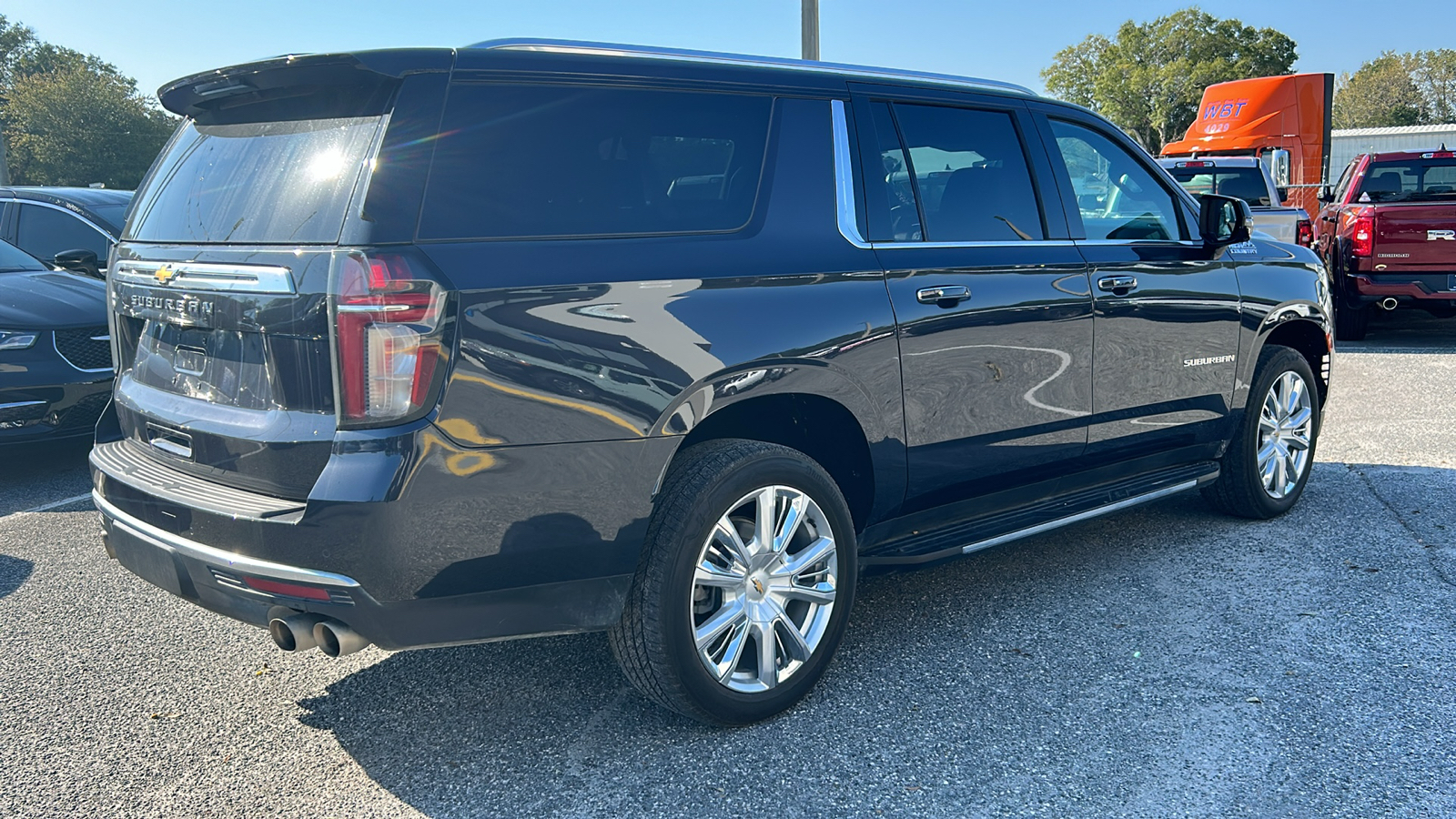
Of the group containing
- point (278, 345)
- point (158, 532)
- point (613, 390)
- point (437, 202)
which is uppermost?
point (437, 202)

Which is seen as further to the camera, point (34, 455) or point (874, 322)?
point (34, 455)

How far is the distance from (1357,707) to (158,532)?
337 centimetres

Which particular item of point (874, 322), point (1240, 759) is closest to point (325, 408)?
point (874, 322)

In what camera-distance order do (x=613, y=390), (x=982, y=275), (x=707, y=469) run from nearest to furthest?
(x=613, y=390), (x=707, y=469), (x=982, y=275)

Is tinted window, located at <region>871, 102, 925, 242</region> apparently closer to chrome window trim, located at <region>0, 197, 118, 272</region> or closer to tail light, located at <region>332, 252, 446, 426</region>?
tail light, located at <region>332, 252, 446, 426</region>

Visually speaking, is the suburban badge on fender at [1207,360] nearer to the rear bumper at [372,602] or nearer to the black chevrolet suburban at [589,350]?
the black chevrolet suburban at [589,350]

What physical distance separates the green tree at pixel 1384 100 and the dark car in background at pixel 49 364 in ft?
285

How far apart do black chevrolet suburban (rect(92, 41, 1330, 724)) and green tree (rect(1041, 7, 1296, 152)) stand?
65.0 m

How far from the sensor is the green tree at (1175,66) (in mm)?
64188

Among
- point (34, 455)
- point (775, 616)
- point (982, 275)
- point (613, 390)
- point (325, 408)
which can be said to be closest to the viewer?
point (325, 408)

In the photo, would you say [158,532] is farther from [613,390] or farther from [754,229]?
[754,229]

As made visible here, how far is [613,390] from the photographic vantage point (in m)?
2.83

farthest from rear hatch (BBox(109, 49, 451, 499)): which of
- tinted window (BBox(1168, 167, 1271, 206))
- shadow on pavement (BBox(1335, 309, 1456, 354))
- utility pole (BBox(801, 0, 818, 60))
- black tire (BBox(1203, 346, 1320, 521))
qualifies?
tinted window (BBox(1168, 167, 1271, 206))

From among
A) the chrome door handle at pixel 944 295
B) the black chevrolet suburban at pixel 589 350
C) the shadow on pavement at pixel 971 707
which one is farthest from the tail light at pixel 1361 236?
the chrome door handle at pixel 944 295
